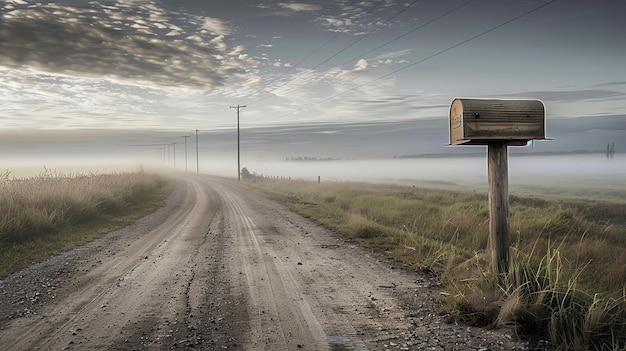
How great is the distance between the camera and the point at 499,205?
5.08m

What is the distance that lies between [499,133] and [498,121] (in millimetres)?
167

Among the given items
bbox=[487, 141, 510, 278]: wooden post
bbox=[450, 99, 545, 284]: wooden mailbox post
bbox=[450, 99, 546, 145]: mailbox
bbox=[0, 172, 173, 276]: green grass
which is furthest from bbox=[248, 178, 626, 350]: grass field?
bbox=[0, 172, 173, 276]: green grass

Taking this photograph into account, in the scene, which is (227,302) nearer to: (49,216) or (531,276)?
A: (531,276)

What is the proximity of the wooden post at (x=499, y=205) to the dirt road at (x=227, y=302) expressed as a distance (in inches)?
40.6

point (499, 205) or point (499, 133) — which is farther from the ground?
point (499, 133)

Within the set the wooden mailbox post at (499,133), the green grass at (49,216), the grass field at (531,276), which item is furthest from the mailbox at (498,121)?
the green grass at (49,216)

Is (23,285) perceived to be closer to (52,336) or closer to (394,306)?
(52,336)

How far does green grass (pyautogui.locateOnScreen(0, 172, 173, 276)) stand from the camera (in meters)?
9.20

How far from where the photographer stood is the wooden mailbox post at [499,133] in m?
5.01

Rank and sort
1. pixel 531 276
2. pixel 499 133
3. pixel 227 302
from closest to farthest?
1. pixel 531 276
2. pixel 499 133
3. pixel 227 302

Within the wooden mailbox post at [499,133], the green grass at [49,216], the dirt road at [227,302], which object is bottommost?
the dirt road at [227,302]

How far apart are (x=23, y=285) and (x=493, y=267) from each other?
23.7ft

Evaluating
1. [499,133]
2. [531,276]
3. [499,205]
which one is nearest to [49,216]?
[499,205]

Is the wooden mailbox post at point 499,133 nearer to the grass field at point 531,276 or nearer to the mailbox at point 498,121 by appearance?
the mailbox at point 498,121
